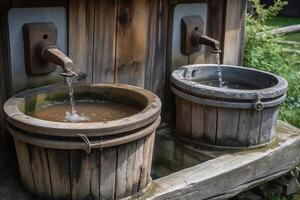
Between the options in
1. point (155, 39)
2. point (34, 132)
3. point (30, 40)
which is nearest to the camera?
point (34, 132)

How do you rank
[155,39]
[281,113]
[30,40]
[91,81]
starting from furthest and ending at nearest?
[281,113], [155,39], [91,81], [30,40]

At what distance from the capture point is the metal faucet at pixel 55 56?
261cm

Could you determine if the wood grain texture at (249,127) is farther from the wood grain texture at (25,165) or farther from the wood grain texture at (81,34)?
the wood grain texture at (25,165)

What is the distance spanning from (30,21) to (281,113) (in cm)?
288

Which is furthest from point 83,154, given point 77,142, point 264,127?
point 264,127

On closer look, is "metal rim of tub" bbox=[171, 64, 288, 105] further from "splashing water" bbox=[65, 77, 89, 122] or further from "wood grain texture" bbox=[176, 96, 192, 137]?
"splashing water" bbox=[65, 77, 89, 122]

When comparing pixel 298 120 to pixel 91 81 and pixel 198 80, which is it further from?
pixel 91 81

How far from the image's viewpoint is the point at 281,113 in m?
4.81

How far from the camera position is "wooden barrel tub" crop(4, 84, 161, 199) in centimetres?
230

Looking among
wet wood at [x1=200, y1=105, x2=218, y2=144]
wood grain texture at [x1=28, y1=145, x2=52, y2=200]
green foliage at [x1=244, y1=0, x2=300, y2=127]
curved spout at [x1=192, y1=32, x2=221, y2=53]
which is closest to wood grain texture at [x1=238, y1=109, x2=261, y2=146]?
wet wood at [x1=200, y1=105, x2=218, y2=144]

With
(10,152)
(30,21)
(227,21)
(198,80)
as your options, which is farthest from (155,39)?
(10,152)

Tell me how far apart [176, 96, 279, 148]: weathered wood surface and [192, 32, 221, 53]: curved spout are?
53cm

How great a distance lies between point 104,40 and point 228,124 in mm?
1033

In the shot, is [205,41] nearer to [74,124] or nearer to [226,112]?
[226,112]
